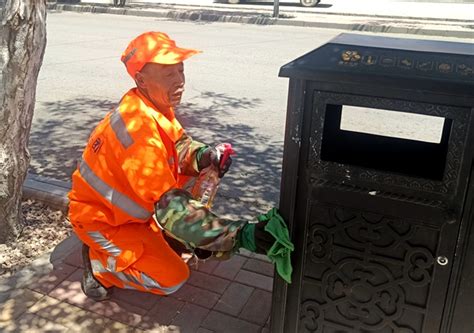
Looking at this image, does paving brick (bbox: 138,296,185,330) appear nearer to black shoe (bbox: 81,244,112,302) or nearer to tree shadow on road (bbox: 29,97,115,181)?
black shoe (bbox: 81,244,112,302)

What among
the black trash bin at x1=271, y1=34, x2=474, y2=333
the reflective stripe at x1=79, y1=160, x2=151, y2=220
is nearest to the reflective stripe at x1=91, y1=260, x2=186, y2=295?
the reflective stripe at x1=79, y1=160, x2=151, y2=220

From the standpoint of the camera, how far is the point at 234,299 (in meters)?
2.55

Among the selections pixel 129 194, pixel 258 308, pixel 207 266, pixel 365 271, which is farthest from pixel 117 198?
pixel 365 271

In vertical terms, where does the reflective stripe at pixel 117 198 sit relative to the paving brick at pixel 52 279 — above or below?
above

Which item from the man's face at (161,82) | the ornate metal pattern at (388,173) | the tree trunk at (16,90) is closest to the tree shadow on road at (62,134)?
the tree trunk at (16,90)

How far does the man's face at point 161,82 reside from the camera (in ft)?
7.23

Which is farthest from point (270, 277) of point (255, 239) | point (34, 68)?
point (34, 68)

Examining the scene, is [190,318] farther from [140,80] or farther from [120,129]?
[140,80]

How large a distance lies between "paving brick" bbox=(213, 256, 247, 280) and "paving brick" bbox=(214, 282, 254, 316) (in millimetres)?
82

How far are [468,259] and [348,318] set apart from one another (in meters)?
0.52

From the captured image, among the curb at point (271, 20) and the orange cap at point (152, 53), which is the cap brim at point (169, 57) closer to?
the orange cap at point (152, 53)

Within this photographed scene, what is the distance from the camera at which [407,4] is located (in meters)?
17.9

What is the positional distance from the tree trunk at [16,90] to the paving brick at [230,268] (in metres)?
1.20

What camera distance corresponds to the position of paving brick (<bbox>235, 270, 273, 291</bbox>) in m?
2.66
